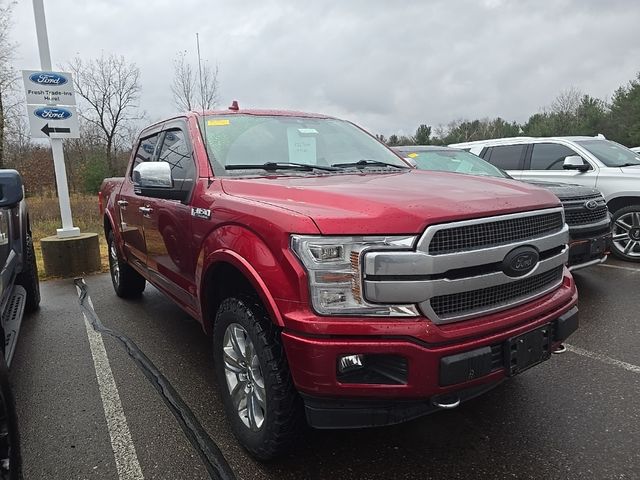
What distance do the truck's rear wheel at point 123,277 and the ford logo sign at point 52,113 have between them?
8.55 feet

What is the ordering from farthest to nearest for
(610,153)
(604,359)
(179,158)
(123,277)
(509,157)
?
1. (509,157)
2. (610,153)
3. (123,277)
4. (604,359)
5. (179,158)

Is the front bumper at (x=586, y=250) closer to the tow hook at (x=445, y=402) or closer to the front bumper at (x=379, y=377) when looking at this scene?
the front bumper at (x=379, y=377)

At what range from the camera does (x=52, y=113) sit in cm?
709

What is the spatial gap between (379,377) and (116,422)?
71.7 inches

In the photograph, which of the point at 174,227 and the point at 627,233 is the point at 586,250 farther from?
the point at 174,227

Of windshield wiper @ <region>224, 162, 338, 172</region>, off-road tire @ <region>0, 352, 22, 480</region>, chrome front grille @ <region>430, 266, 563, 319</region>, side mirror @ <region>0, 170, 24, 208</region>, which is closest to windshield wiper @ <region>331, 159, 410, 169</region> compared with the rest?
windshield wiper @ <region>224, 162, 338, 172</region>

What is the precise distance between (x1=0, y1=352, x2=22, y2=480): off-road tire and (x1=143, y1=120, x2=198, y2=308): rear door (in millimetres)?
1245

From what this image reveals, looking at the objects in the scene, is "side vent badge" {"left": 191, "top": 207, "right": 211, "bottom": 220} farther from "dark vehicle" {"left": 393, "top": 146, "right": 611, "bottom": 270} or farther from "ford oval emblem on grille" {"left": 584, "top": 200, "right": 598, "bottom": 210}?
"ford oval emblem on grille" {"left": 584, "top": 200, "right": 598, "bottom": 210}

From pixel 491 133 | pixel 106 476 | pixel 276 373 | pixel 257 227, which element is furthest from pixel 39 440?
pixel 491 133

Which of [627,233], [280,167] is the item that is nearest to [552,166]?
[627,233]

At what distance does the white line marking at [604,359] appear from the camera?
3338mm

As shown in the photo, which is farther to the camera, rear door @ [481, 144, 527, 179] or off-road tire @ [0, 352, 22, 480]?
rear door @ [481, 144, 527, 179]

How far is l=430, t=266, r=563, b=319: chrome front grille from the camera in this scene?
2.03 m

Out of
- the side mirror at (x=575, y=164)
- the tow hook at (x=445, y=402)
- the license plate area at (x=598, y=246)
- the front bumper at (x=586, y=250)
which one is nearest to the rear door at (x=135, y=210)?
the tow hook at (x=445, y=402)
